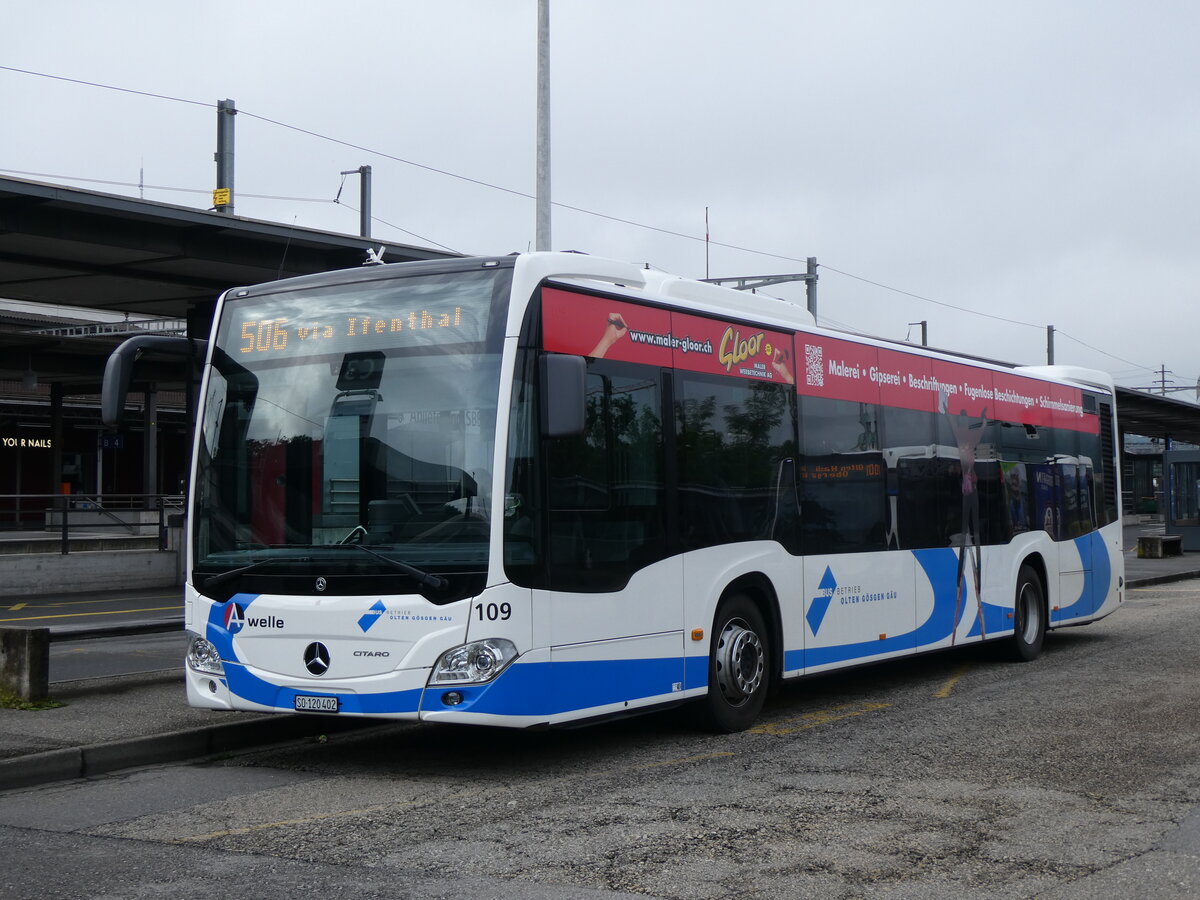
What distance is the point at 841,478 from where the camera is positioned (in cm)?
1133

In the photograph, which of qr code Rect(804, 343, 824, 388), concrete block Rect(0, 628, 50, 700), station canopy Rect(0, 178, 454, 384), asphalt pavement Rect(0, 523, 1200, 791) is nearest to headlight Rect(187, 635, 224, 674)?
asphalt pavement Rect(0, 523, 1200, 791)

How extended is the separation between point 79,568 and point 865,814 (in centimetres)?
2184

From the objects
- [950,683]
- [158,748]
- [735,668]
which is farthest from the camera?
[950,683]

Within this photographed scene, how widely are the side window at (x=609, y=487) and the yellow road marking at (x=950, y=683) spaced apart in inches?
160

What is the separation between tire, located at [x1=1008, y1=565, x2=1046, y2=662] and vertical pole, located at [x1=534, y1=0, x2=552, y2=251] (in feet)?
24.2

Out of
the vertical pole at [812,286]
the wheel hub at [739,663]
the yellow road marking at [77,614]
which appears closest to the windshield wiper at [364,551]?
the wheel hub at [739,663]

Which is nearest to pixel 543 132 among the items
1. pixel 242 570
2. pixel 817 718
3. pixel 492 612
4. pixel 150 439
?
pixel 817 718

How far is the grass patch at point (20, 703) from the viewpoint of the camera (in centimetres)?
994

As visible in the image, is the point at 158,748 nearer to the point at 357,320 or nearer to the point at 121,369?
the point at 121,369

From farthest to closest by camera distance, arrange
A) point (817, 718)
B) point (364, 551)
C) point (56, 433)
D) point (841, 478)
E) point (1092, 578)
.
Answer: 1. point (56, 433)
2. point (1092, 578)
3. point (841, 478)
4. point (817, 718)
5. point (364, 551)

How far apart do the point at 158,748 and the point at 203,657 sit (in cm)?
72

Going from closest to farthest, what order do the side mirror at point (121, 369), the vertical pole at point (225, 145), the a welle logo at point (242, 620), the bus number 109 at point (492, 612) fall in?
the bus number 109 at point (492, 612) < the a welle logo at point (242, 620) < the side mirror at point (121, 369) < the vertical pole at point (225, 145)

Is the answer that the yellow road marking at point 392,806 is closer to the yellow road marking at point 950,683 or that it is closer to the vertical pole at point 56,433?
the yellow road marking at point 950,683

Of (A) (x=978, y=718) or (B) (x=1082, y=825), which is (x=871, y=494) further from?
(B) (x=1082, y=825)
